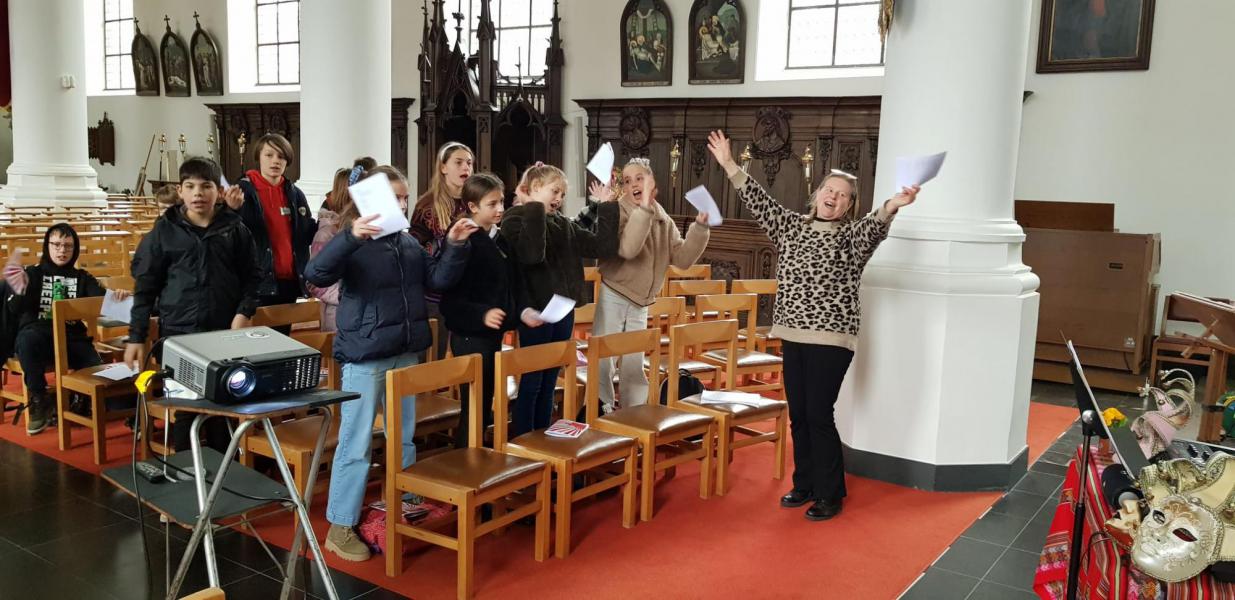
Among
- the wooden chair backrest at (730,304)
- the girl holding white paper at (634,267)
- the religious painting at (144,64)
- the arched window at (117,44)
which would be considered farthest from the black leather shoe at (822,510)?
the arched window at (117,44)

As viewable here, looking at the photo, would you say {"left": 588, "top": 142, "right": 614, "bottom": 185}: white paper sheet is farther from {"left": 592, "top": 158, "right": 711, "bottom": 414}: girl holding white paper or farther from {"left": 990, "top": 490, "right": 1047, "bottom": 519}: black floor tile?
{"left": 990, "top": 490, "right": 1047, "bottom": 519}: black floor tile

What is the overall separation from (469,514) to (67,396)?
271cm

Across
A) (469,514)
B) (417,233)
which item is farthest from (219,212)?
(469,514)

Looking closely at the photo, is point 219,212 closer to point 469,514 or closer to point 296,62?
point 469,514

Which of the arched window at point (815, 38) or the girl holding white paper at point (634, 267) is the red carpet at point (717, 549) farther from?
the arched window at point (815, 38)

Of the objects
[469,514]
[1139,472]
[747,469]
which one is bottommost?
[747,469]

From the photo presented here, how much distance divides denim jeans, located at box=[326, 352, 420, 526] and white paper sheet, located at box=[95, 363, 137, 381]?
1.55m

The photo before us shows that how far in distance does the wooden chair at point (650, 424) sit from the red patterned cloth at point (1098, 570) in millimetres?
1520

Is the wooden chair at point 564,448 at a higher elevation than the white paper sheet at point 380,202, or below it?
below

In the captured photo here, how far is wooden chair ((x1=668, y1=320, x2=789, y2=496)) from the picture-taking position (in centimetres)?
417

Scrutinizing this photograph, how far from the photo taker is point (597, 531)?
3701 millimetres

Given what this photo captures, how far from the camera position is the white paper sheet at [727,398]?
4.32 metres

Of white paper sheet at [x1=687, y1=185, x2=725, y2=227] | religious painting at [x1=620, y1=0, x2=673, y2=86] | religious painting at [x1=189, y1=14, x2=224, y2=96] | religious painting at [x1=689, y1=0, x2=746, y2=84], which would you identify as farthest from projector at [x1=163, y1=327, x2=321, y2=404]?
religious painting at [x1=189, y1=14, x2=224, y2=96]

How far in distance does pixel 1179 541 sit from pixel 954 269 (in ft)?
7.60
